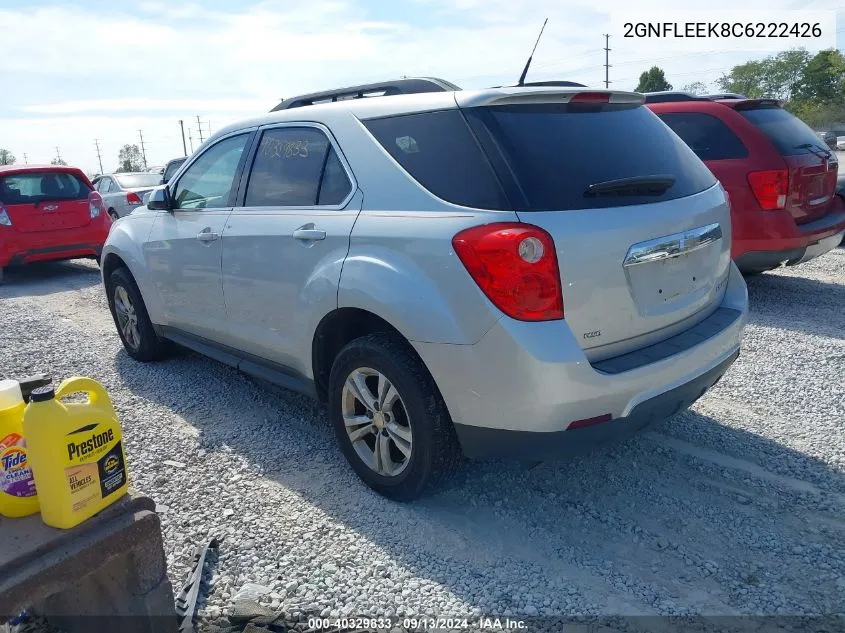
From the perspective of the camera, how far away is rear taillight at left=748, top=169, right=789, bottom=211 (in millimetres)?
5785

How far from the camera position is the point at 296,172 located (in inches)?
145

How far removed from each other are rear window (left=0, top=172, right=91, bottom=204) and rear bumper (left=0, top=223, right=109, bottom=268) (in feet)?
1.66

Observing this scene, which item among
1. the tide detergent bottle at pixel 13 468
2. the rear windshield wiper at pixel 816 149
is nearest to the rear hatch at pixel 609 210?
the tide detergent bottle at pixel 13 468

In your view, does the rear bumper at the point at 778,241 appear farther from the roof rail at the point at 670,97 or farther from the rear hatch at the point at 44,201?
the rear hatch at the point at 44,201

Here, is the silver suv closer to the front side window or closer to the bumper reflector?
the bumper reflector

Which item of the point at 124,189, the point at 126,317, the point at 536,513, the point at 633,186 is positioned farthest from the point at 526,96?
the point at 124,189

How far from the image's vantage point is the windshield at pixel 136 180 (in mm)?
15991

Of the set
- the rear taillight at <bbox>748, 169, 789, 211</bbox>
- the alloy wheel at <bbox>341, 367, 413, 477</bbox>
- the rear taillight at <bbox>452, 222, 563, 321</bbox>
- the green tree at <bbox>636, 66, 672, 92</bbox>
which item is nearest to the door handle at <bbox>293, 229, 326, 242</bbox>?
the alloy wheel at <bbox>341, 367, 413, 477</bbox>

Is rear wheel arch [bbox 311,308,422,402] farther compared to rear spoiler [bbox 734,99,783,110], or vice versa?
rear spoiler [bbox 734,99,783,110]

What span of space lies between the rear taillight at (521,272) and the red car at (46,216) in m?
8.74

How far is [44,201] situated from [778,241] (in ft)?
30.4

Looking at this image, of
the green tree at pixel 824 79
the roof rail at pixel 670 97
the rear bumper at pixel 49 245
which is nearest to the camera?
the roof rail at pixel 670 97

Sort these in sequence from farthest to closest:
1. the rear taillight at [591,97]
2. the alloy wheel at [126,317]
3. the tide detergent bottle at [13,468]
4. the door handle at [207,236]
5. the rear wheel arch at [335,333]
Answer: the alloy wheel at [126,317], the door handle at [207,236], the rear wheel arch at [335,333], the rear taillight at [591,97], the tide detergent bottle at [13,468]

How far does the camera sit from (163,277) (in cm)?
474
